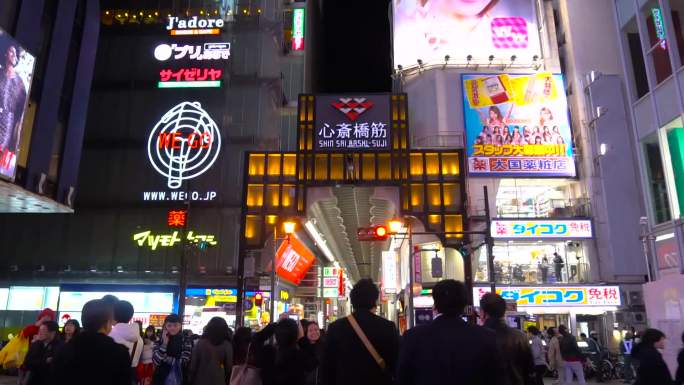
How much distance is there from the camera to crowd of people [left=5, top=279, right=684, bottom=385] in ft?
9.84

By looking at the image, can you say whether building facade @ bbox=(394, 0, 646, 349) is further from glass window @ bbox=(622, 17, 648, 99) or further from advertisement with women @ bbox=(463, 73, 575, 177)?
glass window @ bbox=(622, 17, 648, 99)

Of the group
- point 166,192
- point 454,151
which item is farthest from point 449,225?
point 166,192

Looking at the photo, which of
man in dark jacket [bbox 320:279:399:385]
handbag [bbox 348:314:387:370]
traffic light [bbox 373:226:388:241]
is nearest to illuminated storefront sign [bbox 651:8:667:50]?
traffic light [bbox 373:226:388:241]

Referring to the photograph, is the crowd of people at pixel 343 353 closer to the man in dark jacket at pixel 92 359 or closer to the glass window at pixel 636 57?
the man in dark jacket at pixel 92 359

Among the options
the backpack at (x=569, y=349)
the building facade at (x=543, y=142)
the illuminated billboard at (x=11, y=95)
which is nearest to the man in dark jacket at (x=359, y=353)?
the backpack at (x=569, y=349)

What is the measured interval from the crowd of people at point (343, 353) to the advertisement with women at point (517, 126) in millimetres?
Result: 22440

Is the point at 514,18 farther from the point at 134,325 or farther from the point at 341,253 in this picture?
the point at 134,325

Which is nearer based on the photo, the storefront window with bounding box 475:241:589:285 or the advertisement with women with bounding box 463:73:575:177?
the storefront window with bounding box 475:241:589:285

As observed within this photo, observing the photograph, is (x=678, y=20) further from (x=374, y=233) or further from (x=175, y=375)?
(x=175, y=375)

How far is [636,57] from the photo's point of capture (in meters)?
15.5

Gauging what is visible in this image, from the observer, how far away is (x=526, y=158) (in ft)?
90.8

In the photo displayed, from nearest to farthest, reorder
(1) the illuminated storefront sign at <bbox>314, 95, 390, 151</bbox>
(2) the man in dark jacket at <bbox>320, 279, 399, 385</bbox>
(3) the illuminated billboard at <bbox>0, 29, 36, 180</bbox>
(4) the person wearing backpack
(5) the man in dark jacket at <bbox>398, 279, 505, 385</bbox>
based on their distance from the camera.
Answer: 1. (5) the man in dark jacket at <bbox>398, 279, 505, 385</bbox>
2. (2) the man in dark jacket at <bbox>320, 279, 399, 385</bbox>
3. (4) the person wearing backpack
4. (3) the illuminated billboard at <bbox>0, 29, 36, 180</bbox>
5. (1) the illuminated storefront sign at <bbox>314, 95, 390, 151</bbox>

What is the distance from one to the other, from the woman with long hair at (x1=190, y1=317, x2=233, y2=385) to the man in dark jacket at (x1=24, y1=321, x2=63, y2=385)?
1.90 meters

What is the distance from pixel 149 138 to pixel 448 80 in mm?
19082
